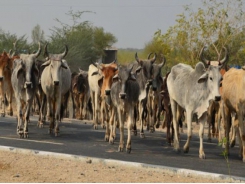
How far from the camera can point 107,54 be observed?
63.3m

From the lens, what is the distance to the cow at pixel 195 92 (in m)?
15.5

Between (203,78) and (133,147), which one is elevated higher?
(203,78)

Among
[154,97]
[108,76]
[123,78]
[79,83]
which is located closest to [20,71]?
[108,76]

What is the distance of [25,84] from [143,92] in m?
3.45

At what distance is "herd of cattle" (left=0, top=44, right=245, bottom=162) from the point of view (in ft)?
51.4

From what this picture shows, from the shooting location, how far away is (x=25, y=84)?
18.3 meters

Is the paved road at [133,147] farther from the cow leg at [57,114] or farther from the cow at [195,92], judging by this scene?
the cow at [195,92]

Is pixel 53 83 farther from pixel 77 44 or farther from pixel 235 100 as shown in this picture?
pixel 77 44

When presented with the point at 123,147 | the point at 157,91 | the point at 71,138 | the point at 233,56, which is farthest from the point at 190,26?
the point at 123,147

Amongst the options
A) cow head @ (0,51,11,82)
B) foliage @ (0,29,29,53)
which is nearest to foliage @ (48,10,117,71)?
foliage @ (0,29,29,53)

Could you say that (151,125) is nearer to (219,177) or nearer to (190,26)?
(219,177)

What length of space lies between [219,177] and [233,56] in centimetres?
2567

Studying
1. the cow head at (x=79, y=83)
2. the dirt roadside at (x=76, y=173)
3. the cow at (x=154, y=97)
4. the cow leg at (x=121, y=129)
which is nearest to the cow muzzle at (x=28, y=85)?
the cow leg at (x=121, y=129)

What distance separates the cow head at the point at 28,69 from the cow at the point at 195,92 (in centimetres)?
379
